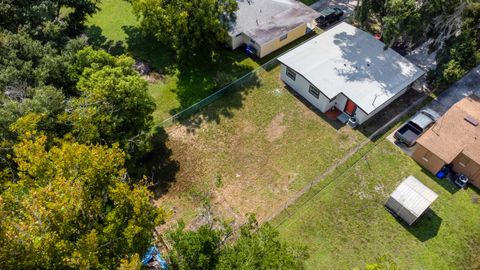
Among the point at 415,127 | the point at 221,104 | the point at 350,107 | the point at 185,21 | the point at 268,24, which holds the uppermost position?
the point at 185,21

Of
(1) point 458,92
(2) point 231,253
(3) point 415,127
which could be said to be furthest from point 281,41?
(2) point 231,253

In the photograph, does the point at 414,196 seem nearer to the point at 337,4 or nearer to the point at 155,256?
the point at 155,256

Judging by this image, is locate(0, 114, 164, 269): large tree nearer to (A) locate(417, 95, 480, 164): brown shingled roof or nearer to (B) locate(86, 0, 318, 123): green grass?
(B) locate(86, 0, 318, 123): green grass

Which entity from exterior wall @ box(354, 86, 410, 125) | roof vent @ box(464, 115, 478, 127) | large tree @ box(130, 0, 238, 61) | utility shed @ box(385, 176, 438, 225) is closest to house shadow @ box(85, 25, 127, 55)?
large tree @ box(130, 0, 238, 61)

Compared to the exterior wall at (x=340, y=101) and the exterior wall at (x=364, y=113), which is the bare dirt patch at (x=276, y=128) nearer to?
the exterior wall at (x=340, y=101)

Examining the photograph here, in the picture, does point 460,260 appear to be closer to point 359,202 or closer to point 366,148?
point 359,202

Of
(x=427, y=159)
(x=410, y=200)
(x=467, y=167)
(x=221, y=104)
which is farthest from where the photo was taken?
(x=221, y=104)
